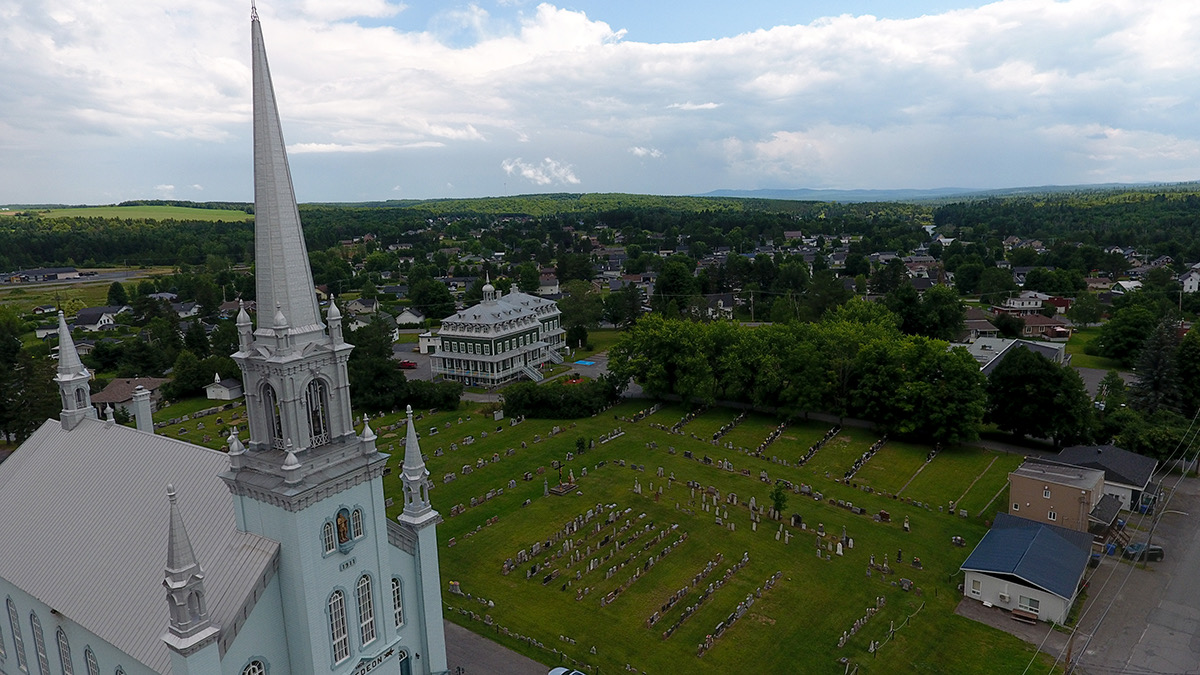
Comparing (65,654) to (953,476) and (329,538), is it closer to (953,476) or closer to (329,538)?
(329,538)

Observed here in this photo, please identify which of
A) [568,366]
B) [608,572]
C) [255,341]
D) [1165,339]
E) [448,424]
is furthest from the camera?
[568,366]

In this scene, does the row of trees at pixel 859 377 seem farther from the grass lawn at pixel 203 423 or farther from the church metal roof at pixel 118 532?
the church metal roof at pixel 118 532

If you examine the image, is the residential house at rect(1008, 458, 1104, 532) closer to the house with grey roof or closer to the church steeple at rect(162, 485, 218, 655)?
the house with grey roof

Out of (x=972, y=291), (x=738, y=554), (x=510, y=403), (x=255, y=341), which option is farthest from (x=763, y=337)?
(x=972, y=291)

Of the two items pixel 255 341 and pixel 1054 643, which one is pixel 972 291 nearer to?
pixel 1054 643

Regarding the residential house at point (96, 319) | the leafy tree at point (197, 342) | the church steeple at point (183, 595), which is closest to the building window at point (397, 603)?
the church steeple at point (183, 595)
